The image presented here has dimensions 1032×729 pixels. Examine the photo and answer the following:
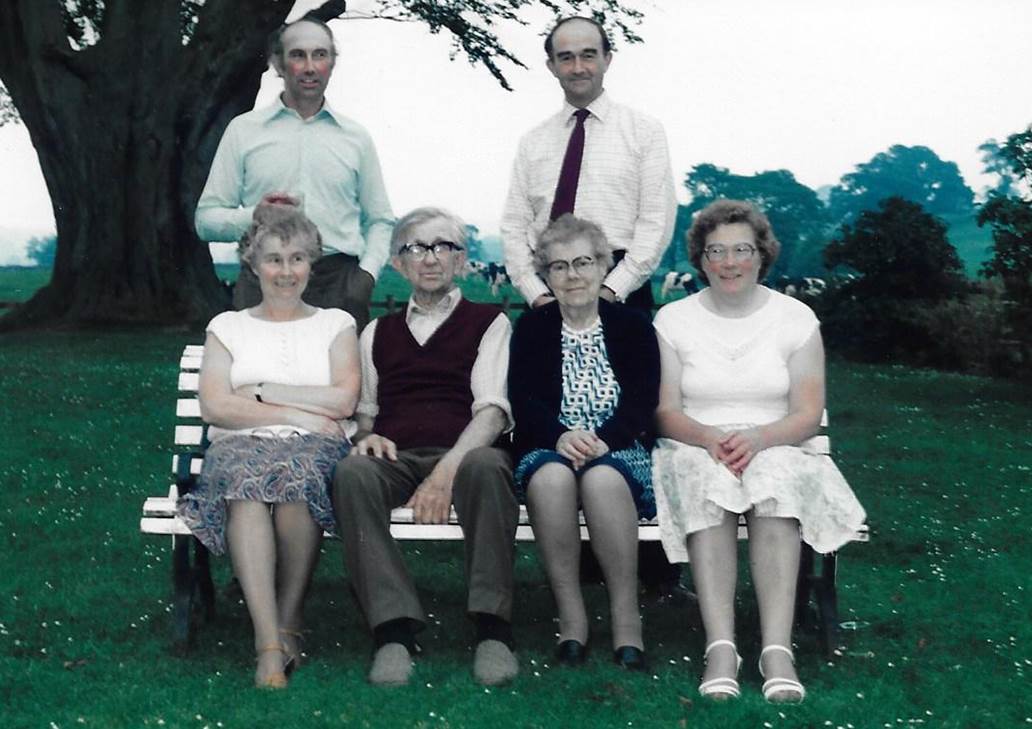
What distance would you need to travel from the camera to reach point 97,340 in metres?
17.6

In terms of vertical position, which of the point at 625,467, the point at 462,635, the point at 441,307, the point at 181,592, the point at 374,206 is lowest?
the point at 462,635

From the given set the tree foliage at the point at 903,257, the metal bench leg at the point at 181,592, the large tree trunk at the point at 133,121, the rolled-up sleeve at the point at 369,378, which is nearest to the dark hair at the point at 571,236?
the rolled-up sleeve at the point at 369,378

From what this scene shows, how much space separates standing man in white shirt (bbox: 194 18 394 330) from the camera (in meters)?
5.63

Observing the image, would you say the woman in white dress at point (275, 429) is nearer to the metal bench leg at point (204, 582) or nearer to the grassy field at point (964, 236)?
the metal bench leg at point (204, 582)

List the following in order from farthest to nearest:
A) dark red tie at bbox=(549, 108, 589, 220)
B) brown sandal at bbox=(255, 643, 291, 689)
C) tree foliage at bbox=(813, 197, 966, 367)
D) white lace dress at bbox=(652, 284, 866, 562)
A: tree foliage at bbox=(813, 197, 966, 367) < dark red tie at bbox=(549, 108, 589, 220) < white lace dress at bbox=(652, 284, 866, 562) < brown sandal at bbox=(255, 643, 291, 689)

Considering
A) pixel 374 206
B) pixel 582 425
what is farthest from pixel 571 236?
pixel 374 206

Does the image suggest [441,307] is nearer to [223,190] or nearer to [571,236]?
[571,236]

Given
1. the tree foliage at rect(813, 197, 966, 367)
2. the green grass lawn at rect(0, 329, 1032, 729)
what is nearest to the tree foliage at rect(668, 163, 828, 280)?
the tree foliage at rect(813, 197, 966, 367)

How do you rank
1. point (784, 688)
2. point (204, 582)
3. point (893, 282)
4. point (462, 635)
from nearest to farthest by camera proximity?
point (784, 688) → point (462, 635) → point (204, 582) → point (893, 282)

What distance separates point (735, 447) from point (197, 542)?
215 cm

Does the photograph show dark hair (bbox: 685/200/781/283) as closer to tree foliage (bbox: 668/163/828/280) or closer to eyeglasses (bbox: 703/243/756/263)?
eyeglasses (bbox: 703/243/756/263)

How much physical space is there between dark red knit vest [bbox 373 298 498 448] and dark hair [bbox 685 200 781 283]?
0.81 m

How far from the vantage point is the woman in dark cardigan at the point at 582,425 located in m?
4.62

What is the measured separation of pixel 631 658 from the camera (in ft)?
15.2
